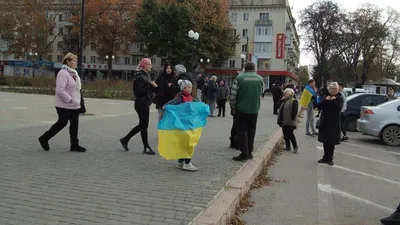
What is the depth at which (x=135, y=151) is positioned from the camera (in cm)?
791

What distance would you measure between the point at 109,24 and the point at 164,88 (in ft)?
183

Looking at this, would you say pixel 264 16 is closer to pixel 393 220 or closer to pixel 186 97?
pixel 186 97

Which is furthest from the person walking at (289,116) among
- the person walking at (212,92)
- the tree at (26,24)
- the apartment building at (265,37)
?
the apartment building at (265,37)

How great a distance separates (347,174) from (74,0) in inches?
2504

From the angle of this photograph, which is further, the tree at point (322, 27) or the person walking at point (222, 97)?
the tree at point (322, 27)

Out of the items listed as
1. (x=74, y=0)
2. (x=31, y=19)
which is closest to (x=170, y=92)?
(x=31, y=19)

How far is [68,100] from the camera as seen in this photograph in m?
7.21

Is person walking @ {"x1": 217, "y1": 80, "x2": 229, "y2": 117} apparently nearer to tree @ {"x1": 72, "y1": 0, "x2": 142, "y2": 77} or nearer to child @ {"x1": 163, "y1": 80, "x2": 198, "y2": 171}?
child @ {"x1": 163, "y1": 80, "x2": 198, "y2": 171}

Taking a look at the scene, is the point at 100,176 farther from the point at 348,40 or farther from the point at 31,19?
the point at 31,19

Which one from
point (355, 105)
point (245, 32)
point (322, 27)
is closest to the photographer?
point (355, 105)

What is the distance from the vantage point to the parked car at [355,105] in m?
15.3

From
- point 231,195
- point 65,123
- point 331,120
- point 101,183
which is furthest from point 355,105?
point 101,183

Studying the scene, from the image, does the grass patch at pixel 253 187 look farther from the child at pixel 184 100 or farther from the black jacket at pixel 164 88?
the black jacket at pixel 164 88

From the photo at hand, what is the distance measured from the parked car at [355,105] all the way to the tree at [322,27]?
3756cm
